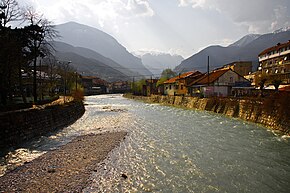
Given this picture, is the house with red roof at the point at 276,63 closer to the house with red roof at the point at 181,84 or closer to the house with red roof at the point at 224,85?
the house with red roof at the point at 224,85

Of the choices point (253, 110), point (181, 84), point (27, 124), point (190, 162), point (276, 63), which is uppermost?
point (276, 63)

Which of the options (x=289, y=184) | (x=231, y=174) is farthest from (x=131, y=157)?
(x=289, y=184)

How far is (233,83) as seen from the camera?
157 feet

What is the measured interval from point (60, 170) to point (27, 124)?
796 centimetres

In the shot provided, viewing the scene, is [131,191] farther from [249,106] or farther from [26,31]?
[26,31]

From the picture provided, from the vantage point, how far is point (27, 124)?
16953 mm

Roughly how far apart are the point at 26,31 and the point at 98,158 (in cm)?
2182

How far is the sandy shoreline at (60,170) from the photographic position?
29.8 feet

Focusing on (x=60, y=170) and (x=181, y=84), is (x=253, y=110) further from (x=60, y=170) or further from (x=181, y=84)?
(x=181, y=84)

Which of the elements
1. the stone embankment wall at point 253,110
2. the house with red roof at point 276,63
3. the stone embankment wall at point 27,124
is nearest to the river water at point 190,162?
the stone embankment wall at point 27,124

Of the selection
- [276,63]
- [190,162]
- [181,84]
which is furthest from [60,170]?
[276,63]

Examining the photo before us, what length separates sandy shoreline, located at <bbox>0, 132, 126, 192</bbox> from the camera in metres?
9.09

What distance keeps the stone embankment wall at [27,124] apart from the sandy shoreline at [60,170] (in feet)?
10.2

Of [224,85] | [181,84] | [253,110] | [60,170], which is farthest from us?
[181,84]
